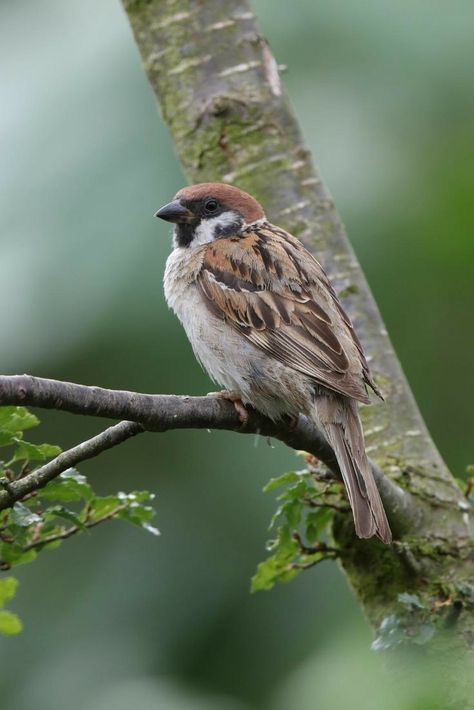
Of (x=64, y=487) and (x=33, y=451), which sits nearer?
(x=33, y=451)

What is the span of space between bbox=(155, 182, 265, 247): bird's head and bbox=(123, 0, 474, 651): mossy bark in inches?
2.5

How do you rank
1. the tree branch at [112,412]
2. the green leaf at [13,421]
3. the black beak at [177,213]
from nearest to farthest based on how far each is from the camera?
the tree branch at [112,412], the green leaf at [13,421], the black beak at [177,213]

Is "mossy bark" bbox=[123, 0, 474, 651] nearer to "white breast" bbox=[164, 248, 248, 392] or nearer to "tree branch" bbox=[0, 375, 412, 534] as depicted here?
"white breast" bbox=[164, 248, 248, 392]

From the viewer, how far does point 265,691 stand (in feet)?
14.6

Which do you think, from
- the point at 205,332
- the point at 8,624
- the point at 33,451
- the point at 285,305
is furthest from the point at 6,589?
the point at 285,305

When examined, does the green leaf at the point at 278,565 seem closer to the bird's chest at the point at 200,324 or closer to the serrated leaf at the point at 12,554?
the bird's chest at the point at 200,324

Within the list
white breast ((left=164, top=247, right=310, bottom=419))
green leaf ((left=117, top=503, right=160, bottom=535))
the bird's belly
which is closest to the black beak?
white breast ((left=164, top=247, right=310, bottom=419))

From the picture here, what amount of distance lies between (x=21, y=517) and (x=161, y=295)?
9.08 feet

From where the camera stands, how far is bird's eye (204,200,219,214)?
3834 millimetres

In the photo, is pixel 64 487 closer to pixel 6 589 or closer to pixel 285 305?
pixel 6 589

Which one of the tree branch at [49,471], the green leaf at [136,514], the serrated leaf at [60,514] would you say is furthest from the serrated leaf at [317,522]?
the tree branch at [49,471]

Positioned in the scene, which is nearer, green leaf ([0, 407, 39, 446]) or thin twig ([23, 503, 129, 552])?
green leaf ([0, 407, 39, 446])

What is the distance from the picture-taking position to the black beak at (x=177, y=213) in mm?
3902

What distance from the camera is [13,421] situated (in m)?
2.36
